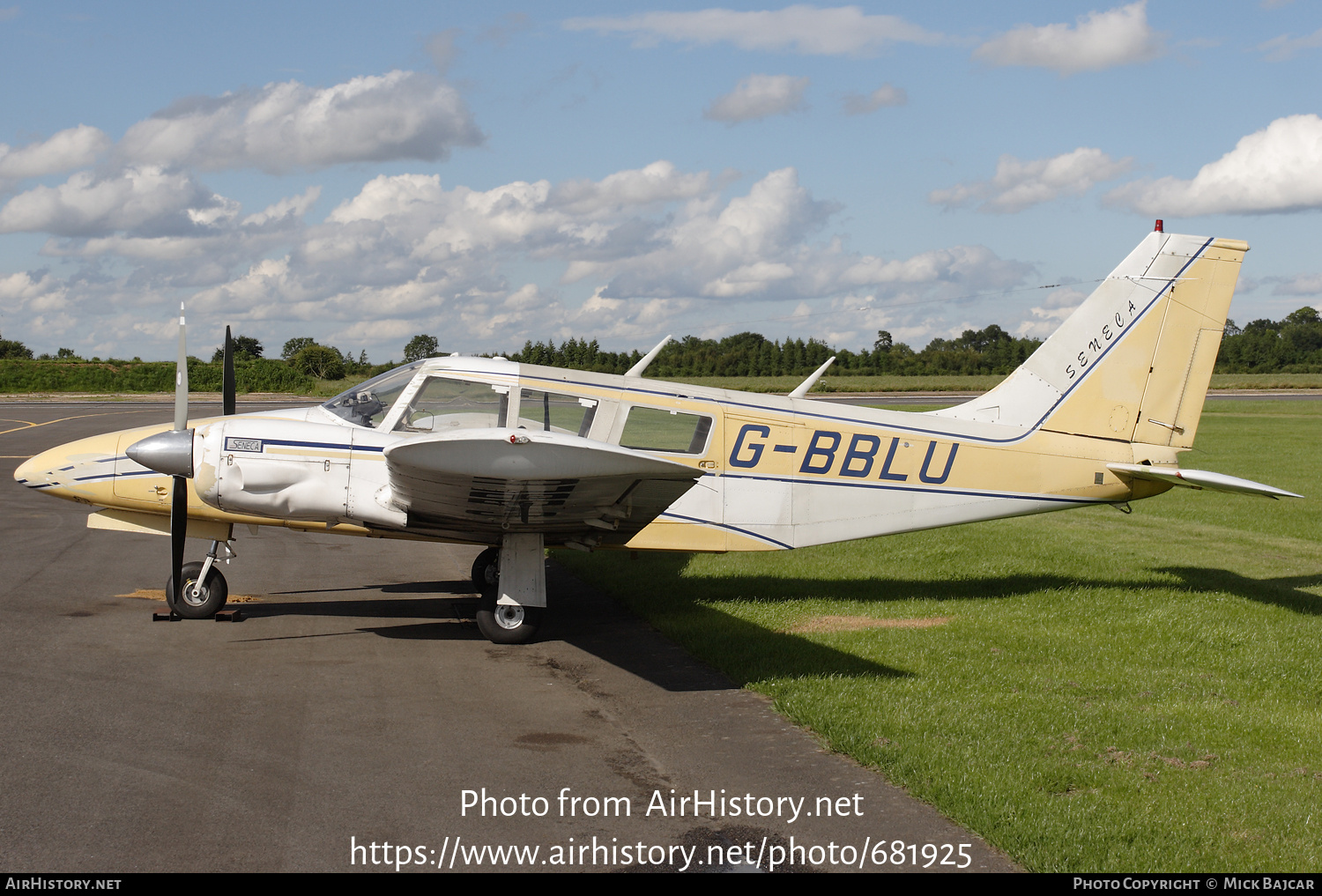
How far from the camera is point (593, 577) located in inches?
496

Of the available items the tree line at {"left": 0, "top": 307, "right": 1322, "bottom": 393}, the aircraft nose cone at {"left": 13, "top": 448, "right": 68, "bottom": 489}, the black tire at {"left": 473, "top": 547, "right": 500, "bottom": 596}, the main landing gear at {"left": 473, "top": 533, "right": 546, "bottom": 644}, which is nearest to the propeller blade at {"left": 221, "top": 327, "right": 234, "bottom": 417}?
the aircraft nose cone at {"left": 13, "top": 448, "right": 68, "bottom": 489}

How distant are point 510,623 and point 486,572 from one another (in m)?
1.66

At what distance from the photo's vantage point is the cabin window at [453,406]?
9219 millimetres

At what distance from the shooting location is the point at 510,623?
358 inches

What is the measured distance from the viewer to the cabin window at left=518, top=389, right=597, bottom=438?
9203mm

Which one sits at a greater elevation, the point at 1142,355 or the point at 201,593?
the point at 1142,355

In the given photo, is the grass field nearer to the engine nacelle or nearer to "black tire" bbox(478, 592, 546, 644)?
"black tire" bbox(478, 592, 546, 644)

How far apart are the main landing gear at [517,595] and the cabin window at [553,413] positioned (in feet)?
3.45

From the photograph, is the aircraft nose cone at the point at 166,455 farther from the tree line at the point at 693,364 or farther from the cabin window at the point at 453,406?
the tree line at the point at 693,364

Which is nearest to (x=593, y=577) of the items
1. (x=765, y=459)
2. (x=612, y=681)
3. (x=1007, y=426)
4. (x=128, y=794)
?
(x=765, y=459)

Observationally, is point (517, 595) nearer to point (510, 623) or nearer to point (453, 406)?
point (510, 623)

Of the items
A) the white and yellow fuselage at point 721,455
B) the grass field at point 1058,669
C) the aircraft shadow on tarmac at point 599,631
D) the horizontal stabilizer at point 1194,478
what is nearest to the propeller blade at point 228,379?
the white and yellow fuselage at point 721,455

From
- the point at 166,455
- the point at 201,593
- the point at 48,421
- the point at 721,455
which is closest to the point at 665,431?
the point at 721,455
